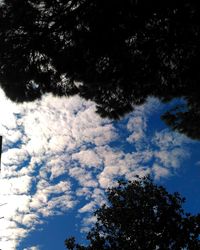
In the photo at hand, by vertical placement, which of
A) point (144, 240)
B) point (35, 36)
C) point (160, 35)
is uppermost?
point (35, 36)

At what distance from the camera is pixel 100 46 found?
9289 millimetres

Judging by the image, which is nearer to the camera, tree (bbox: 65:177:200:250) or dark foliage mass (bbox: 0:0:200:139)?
dark foliage mass (bbox: 0:0:200:139)

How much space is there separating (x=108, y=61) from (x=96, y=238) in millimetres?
13730

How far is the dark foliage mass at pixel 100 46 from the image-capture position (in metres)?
8.80

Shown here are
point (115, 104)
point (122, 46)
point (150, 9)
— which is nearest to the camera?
point (150, 9)

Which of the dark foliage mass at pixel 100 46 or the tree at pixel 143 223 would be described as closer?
the dark foliage mass at pixel 100 46

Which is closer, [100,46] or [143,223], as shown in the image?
[100,46]

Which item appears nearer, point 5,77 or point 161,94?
point 5,77

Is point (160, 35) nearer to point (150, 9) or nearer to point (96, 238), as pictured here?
point (150, 9)

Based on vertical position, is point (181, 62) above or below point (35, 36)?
below

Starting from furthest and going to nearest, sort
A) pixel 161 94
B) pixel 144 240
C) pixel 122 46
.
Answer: pixel 144 240 < pixel 161 94 < pixel 122 46

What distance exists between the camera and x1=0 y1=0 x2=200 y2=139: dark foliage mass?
28.9 feet

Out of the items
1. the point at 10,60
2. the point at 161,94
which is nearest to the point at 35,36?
the point at 10,60

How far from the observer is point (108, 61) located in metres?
9.59
